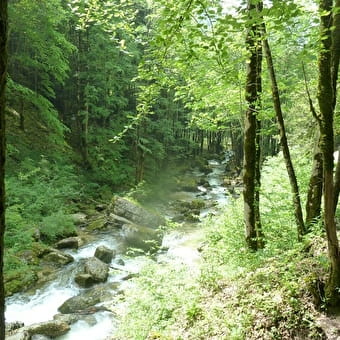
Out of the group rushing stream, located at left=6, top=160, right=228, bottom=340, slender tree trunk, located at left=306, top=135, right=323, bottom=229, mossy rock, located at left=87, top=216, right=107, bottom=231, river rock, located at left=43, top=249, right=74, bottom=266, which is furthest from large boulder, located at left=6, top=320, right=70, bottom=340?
mossy rock, located at left=87, top=216, right=107, bottom=231

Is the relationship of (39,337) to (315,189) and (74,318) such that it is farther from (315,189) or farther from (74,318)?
(315,189)

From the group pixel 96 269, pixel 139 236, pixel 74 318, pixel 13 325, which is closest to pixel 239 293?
pixel 74 318

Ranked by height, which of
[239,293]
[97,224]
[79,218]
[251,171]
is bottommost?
[97,224]

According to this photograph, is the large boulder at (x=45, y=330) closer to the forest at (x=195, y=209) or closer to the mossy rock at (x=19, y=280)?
the forest at (x=195, y=209)

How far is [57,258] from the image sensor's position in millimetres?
10227

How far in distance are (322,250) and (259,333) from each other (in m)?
1.58

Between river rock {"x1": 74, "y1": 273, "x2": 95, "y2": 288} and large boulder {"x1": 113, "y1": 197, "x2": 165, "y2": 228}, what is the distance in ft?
16.6

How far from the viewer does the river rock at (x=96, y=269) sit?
944 centimetres

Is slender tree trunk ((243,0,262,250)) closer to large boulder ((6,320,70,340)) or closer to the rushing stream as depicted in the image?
the rushing stream

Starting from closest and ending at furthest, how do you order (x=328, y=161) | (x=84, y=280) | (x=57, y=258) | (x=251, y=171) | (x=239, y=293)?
(x=328, y=161), (x=239, y=293), (x=251, y=171), (x=84, y=280), (x=57, y=258)

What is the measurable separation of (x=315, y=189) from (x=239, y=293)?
2.07 m

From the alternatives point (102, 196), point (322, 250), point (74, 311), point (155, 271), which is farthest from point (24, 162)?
point (322, 250)

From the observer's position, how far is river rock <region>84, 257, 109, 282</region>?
31.0ft

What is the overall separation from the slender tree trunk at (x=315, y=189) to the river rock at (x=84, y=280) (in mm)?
6311
